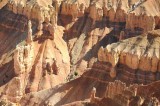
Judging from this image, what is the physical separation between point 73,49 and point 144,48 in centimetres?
2730

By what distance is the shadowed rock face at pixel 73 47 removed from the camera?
251ft

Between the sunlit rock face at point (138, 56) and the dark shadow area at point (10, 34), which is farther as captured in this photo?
the dark shadow area at point (10, 34)

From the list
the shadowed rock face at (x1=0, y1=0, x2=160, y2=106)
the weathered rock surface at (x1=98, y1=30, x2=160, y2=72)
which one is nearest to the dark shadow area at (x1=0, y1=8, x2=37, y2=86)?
the shadowed rock face at (x1=0, y1=0, x2=160, y2=106)

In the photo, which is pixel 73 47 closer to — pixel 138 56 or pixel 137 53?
pixel 137 53

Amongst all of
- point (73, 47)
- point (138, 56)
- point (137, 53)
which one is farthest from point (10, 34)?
point (138, 56)

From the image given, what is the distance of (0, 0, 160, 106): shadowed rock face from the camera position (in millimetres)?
76375

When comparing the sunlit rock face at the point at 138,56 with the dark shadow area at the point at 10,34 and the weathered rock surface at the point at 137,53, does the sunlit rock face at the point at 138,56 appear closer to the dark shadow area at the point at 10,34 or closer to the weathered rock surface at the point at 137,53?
the weathered rock surface at the point at 137,53

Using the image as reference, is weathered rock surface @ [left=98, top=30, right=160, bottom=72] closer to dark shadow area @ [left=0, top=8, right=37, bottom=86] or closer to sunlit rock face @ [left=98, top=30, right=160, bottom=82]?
sunlit rock face @ [left=98, top=30, right=160, bottom=82]

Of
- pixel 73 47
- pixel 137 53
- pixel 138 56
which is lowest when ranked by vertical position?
pixel 138 56

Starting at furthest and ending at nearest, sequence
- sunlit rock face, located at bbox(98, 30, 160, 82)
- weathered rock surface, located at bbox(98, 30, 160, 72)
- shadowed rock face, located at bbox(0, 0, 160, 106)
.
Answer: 1. shadowed rock face, located at bbox(0, 0, 160, 106)
2. weathered rock surface, located at bbox(98, 30, 160, 72)
3. sunlit rock face, located at bbox(98, 30, 160, 82)

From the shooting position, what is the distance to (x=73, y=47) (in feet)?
337

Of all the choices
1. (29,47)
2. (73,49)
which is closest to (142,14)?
(73,49)

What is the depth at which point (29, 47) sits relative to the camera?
92.2 meters

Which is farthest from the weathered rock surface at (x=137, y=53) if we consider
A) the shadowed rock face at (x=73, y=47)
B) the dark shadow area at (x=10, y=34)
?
the dark shadow area at (x=10, y=34)
